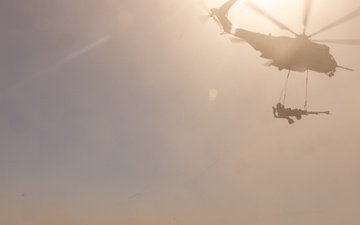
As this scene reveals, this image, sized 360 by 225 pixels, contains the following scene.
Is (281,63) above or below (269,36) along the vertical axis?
below

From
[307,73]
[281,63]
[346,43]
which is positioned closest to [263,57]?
[281,63]

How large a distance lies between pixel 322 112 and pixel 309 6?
31.6 feet

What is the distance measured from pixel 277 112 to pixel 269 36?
5897 millimetres

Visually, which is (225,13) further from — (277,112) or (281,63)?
(277,112)

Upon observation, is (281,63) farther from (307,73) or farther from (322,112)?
(322,112)

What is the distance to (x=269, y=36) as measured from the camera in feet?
107

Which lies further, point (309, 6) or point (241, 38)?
point (241, 38)

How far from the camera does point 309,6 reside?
29062 mm

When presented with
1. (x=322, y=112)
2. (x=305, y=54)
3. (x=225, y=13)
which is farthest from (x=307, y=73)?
(x=225, y=13)

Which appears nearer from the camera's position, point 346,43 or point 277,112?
point 346,43

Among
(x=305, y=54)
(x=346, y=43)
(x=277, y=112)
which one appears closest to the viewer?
(x=346, y=43)

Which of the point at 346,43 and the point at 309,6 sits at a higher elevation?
the point at 309,6

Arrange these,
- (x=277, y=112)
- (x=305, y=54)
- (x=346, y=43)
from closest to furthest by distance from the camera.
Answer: (x=346, y=43)
(x=305, y=54)
(x=277, y=112)

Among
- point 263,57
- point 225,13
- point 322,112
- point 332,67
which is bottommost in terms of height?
point 322,112
